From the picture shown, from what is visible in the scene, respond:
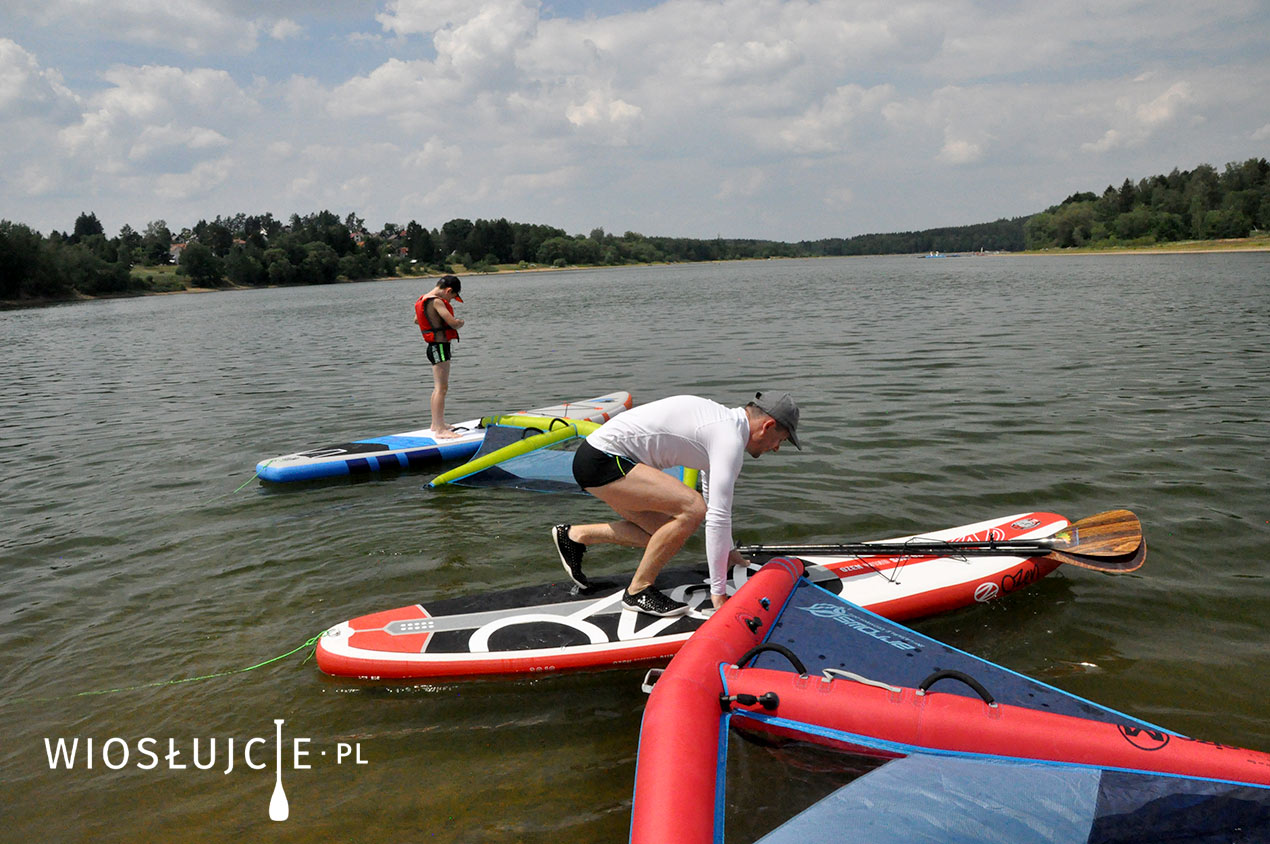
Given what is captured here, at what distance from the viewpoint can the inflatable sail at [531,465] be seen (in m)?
9.35

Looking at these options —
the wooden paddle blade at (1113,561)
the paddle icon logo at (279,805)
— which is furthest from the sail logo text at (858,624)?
the paddle icon logo at (279,805)

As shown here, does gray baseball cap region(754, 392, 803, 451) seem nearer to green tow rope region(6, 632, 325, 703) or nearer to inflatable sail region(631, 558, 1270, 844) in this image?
inflatable sail region(631, 558, 1270, 844)

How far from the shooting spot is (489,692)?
5.11 m

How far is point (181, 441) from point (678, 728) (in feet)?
40.2

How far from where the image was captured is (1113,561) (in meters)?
5.86

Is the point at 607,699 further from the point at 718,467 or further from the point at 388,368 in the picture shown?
the point at 388,368

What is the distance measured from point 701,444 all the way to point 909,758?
2.25 meters

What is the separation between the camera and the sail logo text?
4613 mm

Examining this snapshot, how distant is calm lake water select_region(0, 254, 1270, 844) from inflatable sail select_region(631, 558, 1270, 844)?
87 centimetres

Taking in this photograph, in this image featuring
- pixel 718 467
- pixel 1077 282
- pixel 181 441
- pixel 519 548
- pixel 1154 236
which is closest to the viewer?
pixel 718 467

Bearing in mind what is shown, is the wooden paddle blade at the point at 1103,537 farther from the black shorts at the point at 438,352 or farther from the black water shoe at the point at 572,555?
the black shorts at the point at 438,352

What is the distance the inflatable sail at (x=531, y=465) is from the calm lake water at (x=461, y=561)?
298 millimetres

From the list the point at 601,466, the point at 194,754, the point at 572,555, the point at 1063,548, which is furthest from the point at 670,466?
the point at 194,754

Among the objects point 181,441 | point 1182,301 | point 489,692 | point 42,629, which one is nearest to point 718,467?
point 489,692
